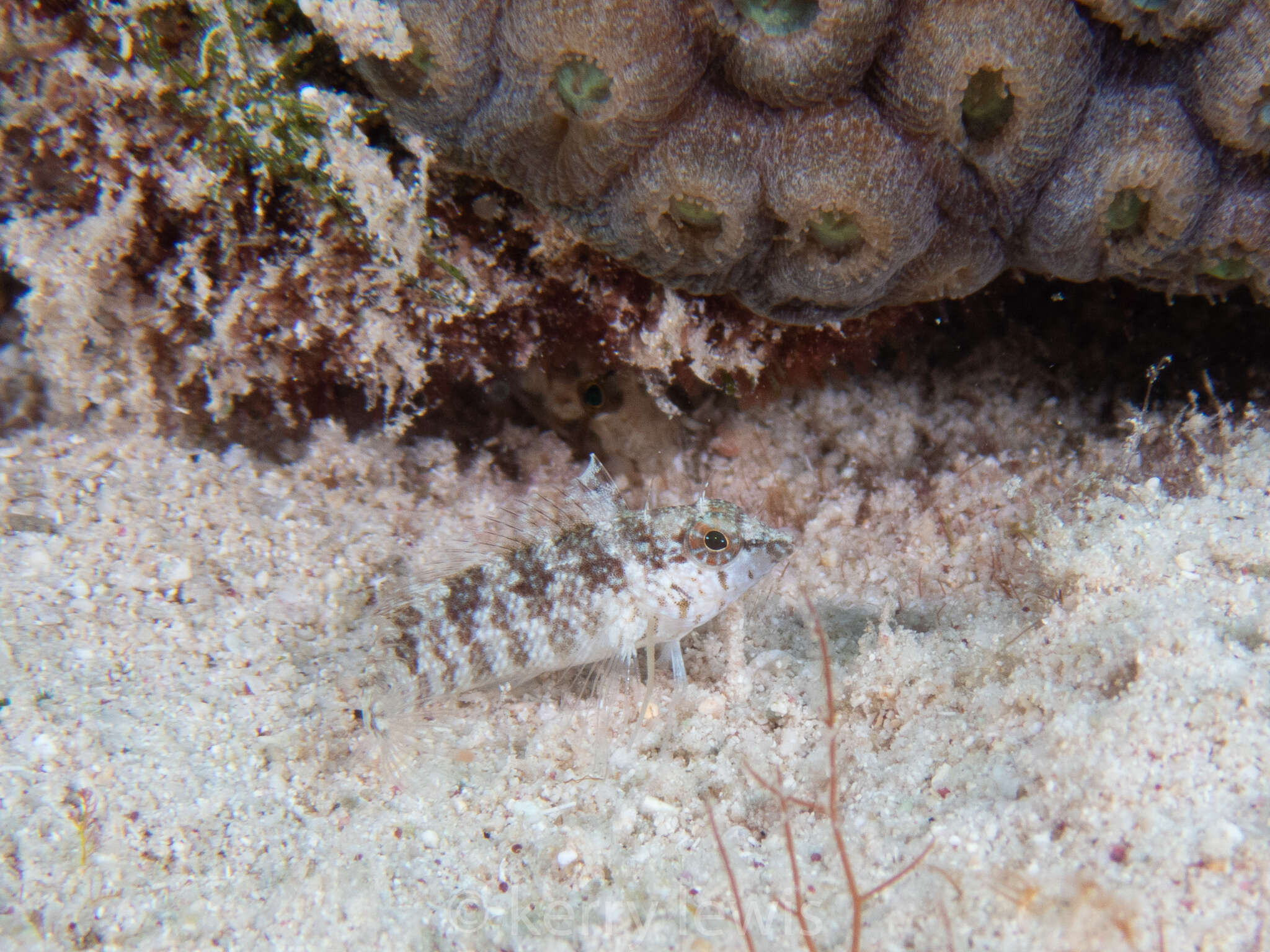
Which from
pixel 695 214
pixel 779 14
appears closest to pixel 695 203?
pixel 695 214

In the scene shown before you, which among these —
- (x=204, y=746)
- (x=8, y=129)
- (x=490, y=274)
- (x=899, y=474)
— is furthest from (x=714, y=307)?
(x=8, y=129)

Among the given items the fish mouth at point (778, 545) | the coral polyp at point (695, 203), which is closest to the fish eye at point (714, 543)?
the fish mouth at point (778, 545)

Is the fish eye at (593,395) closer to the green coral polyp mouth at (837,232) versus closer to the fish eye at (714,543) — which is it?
the fish eye at (714,543)

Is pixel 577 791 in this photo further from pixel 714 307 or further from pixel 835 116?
pixel 835 116

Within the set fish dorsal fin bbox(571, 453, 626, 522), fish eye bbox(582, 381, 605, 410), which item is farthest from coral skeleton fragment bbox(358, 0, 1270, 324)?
fish eye bbox(582, 381, 605, 410)

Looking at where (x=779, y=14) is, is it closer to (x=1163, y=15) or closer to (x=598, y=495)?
(x=1163, y=15)

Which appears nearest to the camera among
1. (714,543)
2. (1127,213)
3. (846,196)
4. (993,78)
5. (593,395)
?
(993,78)

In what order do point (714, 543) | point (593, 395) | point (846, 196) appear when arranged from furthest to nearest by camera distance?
point (593, 395), point (714, 543), point (846, 196)
